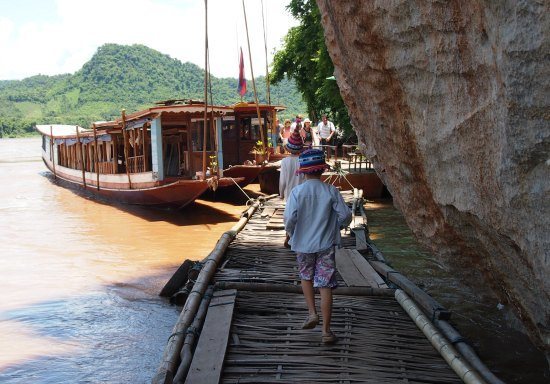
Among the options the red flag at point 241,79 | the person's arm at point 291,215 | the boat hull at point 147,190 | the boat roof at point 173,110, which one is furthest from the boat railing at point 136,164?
the person's arm at point 291,215

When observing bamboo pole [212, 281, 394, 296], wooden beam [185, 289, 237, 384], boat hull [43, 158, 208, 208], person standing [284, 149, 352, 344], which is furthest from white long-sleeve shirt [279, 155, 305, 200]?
boat hull [43, 158, 208, 208]

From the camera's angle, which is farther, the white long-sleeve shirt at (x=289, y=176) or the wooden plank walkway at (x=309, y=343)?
the white long-sleeve shirt at (x=289, y=176)

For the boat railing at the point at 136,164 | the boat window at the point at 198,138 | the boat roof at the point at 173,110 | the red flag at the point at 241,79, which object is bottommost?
the boat railing at the point at 136,164

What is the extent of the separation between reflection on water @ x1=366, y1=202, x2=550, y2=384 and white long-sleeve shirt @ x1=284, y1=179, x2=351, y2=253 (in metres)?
1.72

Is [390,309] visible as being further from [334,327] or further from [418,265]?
[418,265]

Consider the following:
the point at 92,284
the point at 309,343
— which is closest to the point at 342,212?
the point at 309,343

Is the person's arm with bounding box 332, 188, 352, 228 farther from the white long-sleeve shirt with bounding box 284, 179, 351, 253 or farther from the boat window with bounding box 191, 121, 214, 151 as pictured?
the boat window with bounding box 191, 121, 214, 151

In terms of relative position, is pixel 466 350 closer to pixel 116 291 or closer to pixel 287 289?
pixel 287 289

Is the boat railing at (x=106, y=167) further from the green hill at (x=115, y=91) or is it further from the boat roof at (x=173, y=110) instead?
the green hill at (x=115, y=91)

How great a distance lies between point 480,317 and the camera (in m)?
6.86

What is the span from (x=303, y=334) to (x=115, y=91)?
3847 inches

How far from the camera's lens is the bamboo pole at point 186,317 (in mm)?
3828

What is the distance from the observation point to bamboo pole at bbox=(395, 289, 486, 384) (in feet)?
12.5

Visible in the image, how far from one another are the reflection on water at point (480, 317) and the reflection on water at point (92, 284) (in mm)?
3465
